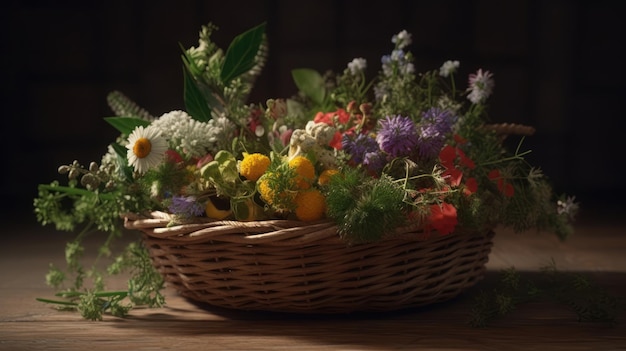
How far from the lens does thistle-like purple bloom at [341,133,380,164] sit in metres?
1.32

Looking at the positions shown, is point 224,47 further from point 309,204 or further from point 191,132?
point 309,204

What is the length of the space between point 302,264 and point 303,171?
0.42 feet

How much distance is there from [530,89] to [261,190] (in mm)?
2409

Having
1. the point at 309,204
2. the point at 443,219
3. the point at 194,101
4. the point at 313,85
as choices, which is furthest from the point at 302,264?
the point at 313,85

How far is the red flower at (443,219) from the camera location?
1250 millimetres

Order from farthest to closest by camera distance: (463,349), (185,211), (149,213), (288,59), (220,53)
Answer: (288,59) < (220,53) < (149,213) < (185,211) < (463,349)

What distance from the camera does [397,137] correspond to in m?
1.31

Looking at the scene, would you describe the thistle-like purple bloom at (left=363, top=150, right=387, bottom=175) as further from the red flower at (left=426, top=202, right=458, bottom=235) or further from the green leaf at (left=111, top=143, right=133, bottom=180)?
the green leaf at (left=111, top=143, right=133, bottom=180)

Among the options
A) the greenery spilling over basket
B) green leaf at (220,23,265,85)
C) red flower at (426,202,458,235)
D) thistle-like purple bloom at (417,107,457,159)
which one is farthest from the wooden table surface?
green leaf at (220,23,265,85)

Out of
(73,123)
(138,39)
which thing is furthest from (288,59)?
(73,123)

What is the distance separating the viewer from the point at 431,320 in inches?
53.9

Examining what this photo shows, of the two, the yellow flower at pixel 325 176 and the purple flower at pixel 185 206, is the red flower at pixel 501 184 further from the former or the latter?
the purple flower at pixel 185 206

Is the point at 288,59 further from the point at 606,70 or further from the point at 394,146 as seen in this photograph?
the point at 394,146

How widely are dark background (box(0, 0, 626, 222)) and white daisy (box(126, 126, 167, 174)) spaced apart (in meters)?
1.94
